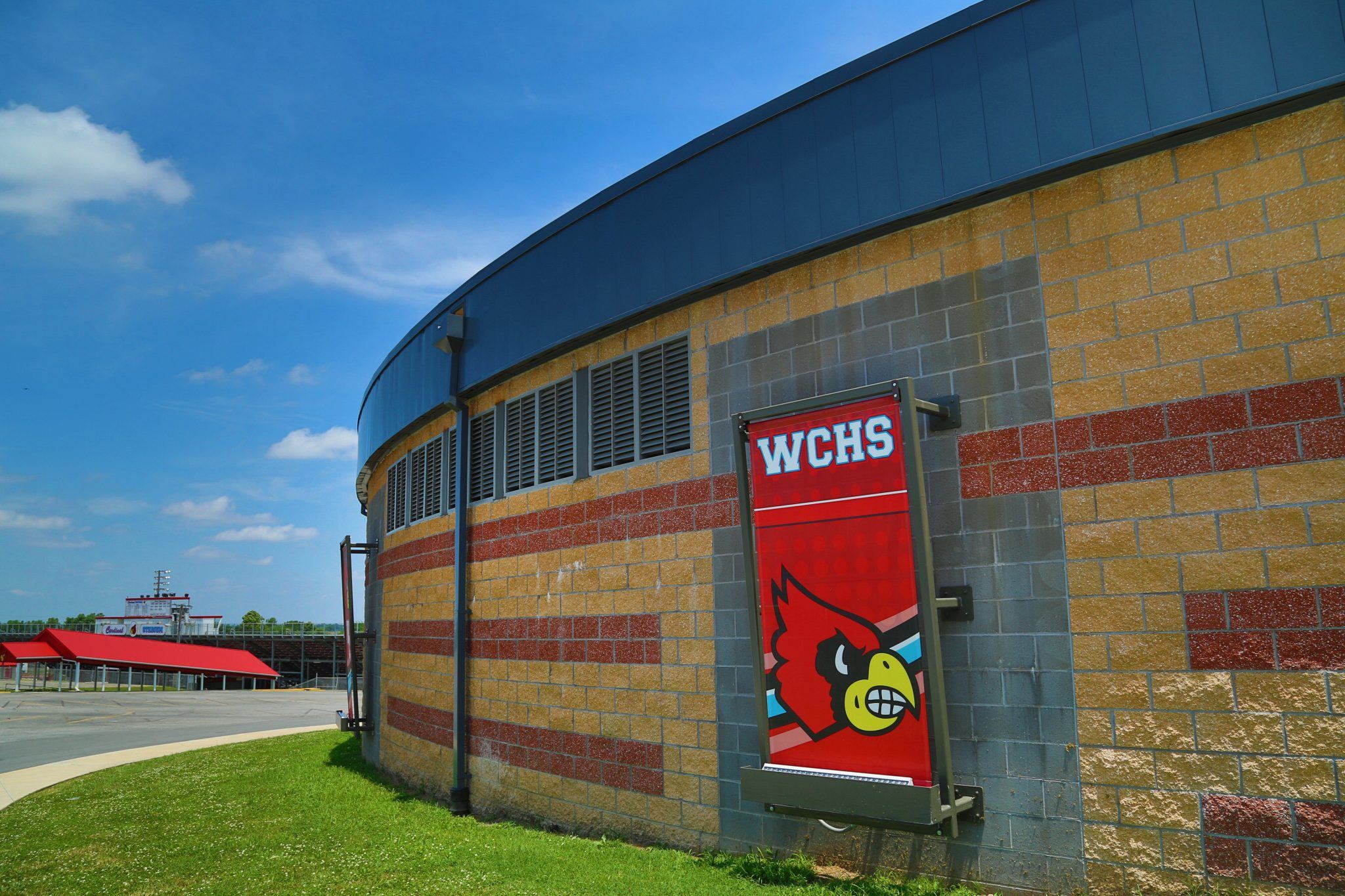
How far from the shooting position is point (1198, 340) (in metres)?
5.70

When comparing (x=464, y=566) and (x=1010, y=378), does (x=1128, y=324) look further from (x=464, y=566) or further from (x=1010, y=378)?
(x=464, y=566)

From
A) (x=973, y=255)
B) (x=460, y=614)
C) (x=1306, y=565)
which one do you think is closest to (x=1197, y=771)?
(x=1306, y=565)

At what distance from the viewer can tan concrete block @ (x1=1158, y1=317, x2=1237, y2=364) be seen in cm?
560

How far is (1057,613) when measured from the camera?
6066 millimetres

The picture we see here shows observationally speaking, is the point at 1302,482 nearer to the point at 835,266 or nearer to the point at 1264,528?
the point at 1264,528

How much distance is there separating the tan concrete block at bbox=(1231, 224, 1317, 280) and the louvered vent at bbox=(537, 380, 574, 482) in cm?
675

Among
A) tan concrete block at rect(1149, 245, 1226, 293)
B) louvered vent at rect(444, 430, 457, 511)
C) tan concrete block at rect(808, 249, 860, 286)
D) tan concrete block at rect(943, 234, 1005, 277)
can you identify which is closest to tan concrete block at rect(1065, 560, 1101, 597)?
tan concrete block at rect(1149, 245, 1226, 293)

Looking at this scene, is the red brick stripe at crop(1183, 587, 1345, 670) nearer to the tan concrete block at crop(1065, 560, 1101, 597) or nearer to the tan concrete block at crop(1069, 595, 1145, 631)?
the tan concrete block at crop(1069, 595, 1145, 631)

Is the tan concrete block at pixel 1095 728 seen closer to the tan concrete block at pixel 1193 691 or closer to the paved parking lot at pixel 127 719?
the tan concrete block at pixel 1193 691

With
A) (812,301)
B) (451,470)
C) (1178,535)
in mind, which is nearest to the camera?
(1178,535)

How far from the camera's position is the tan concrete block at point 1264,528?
527cm

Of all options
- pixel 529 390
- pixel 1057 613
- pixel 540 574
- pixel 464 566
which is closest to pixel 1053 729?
pixel 1057 613

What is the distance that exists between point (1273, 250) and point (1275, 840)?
347 centimetres

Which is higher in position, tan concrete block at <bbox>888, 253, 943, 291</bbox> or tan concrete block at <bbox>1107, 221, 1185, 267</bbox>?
→ tan concrete block at <bbox>888, 253, 943, 291</bbox>
